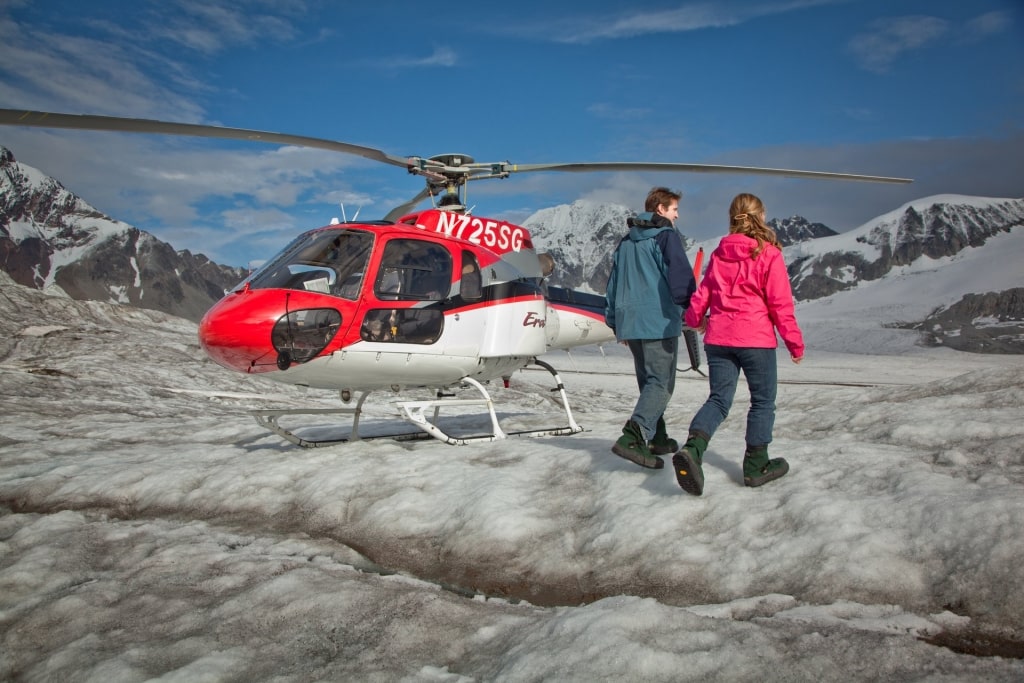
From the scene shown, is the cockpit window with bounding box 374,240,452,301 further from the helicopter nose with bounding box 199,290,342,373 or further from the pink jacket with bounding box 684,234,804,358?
the pink jacket with bounding box 684,234,804,358

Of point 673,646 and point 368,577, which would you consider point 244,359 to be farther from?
point 673,646

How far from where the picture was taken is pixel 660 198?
4.79 metres

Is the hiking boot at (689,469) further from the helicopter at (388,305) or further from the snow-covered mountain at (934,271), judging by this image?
the snow-covered mountain at (934,271)

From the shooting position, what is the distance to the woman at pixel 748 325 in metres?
3.80

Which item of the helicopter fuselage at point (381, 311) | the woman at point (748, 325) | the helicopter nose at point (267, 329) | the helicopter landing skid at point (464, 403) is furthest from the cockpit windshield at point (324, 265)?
the woman at point (748, 325)

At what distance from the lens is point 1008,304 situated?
53500 millimetres

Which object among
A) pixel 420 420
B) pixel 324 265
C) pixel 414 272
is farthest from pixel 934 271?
pixel 324 265

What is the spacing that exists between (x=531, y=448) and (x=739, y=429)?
313 centimetres

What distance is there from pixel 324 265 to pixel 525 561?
3.36 meters

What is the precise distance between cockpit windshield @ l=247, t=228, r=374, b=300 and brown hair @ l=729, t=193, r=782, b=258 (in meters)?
3.23

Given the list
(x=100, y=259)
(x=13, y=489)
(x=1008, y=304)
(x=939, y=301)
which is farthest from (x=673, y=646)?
(x=100, y=259)

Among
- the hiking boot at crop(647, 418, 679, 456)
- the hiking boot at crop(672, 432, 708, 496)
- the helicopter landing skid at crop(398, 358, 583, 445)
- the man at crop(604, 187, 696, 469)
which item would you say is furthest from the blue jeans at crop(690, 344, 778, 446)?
the helicopter landing skid at crop(398, 358, 583, 445)

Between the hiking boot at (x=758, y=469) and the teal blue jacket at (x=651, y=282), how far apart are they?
3.22 ft

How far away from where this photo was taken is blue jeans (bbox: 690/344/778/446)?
3.85m
